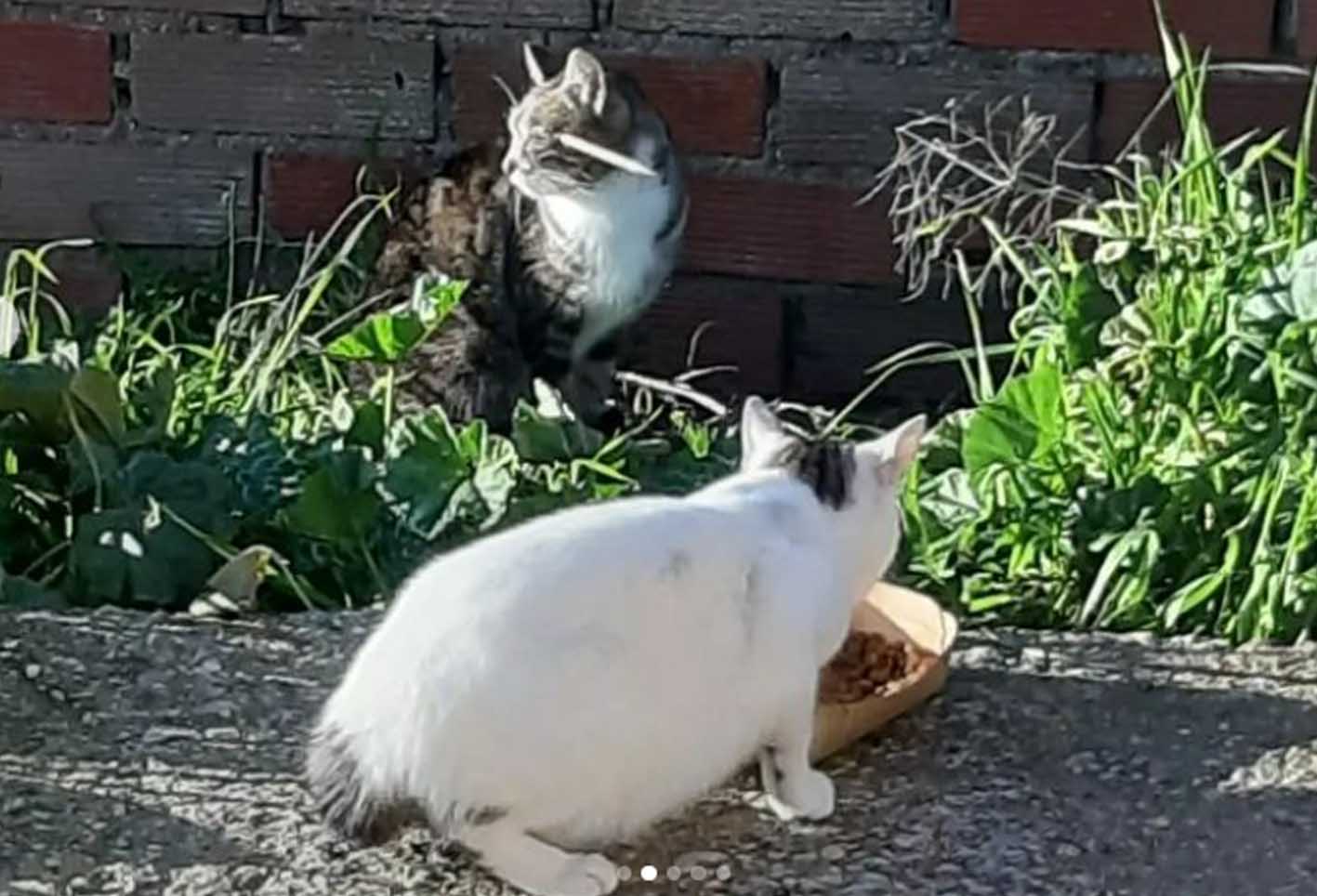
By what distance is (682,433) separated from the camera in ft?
11.6

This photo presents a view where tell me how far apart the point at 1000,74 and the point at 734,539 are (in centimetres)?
175

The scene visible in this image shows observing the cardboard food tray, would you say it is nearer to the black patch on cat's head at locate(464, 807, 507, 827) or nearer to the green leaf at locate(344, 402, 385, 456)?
the black patch on cat's head at locate(464, 807, 507, 827)

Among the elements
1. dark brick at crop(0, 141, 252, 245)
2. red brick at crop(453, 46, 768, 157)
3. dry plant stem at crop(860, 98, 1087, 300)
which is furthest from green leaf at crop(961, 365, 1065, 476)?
dark brick at crop(0, 141, 252, 245)

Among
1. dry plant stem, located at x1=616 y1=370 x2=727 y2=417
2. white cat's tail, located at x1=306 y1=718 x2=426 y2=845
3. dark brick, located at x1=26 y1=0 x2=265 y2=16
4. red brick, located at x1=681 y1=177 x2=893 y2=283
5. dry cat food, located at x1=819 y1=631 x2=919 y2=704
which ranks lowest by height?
dry plant stem, located at x1=616 y1=370 x2=727 y2=417

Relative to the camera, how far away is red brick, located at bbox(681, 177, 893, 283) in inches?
148

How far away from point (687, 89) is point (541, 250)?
1.04 feet

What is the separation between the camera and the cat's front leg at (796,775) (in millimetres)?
2117

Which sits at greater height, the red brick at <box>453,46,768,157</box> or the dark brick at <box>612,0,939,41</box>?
the dark brick at <box>612,0,939,41</box>

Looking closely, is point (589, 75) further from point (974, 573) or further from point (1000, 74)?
point (974, 573)

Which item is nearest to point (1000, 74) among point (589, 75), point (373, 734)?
point (589, 75)

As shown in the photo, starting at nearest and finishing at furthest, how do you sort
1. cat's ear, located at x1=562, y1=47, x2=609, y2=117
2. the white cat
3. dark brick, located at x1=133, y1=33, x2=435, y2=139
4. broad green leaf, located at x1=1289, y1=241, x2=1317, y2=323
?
1. the white cat
2. broad green leaf, located at x1=1289, y1=241, x2=1317, y2=323
3. cat's ear, located at x1=562, y1=47, x2=609, y2=117
4. dark brick, located at x1=133, y1=33, x2=435, y2=139

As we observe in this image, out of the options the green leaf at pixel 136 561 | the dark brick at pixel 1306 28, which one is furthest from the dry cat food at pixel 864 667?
the dark brick at pixel 1306 28

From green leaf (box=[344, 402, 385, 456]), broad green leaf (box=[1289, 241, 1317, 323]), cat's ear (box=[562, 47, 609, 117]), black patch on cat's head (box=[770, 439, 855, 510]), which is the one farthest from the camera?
cat's ear (box=[562, 47, 609, 117])

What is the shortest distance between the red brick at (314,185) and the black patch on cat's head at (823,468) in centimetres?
169
